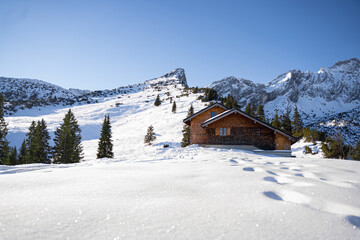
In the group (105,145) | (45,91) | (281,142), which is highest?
(45,91)

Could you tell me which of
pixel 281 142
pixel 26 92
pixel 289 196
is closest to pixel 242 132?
pixel 281 142

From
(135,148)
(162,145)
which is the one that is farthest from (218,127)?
(135,148)

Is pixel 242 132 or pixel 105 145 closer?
pixel 242 132

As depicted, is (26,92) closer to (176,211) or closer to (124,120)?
(124,120)

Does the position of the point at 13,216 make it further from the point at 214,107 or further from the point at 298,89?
the point at 298,89

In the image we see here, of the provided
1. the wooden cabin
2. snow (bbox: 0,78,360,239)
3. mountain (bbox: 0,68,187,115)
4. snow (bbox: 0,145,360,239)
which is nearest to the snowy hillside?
the wooden cabin

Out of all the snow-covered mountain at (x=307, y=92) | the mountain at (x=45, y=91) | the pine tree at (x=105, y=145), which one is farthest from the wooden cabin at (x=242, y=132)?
the snow-covered mountain at (x=307, y=92)

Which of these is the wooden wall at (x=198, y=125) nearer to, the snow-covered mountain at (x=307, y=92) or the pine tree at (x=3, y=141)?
the pine tree at (x=3, y=141)

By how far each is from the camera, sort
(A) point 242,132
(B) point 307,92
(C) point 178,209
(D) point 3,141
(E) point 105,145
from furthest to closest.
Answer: (B) point 307,92
(E) point 105,145
(D) point 3,141
(A) point 242,132
(C) point 178,209

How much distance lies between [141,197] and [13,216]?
1.26 meters

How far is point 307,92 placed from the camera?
156000 millimetres

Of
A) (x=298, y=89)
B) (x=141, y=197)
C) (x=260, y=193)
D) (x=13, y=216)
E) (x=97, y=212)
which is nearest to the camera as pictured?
(x=13, y=216)

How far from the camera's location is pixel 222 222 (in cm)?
161

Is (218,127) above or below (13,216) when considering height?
above
